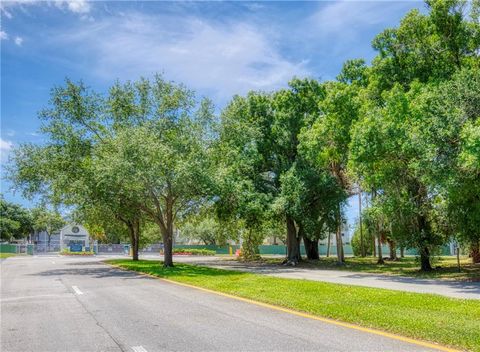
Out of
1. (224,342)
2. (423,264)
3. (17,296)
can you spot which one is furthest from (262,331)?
(423,264)

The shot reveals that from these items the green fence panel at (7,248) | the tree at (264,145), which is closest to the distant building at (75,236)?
the green fence panel at (7,248)

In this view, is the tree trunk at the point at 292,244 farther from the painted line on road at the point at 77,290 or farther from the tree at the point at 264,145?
the painted line on road at the point at 77,290

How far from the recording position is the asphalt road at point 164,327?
6879 mm

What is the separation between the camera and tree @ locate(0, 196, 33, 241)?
86.3m

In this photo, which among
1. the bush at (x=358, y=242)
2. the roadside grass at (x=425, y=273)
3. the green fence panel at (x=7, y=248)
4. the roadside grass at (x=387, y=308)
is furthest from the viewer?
the green fence panel at (x=7, y=248)

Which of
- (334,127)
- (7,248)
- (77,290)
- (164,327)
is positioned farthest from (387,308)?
(7,248)

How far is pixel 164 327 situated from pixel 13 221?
92.9 meters

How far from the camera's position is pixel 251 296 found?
12.4 meters

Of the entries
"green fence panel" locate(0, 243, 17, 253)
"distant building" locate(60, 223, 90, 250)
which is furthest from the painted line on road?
"green fence panel" locate(0, 243, 17, 253)

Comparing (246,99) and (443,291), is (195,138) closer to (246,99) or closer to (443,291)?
(246,99)

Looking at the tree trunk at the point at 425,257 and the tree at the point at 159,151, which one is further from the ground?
the tree at the point at 159,151

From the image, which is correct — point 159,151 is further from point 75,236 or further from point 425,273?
point 75,236

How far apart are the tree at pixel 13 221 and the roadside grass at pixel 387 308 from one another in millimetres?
83412

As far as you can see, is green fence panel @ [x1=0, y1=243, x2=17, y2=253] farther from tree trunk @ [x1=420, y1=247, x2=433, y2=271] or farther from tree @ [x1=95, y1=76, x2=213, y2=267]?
tree trunk @ [x1=420, y1=247, x2=433, y2=271]
